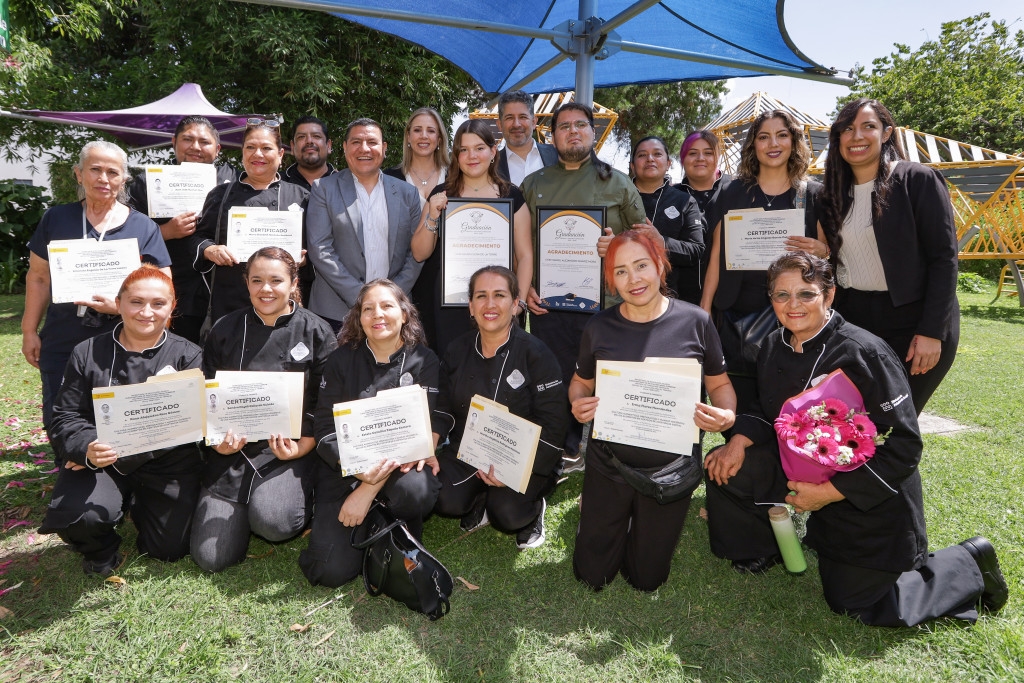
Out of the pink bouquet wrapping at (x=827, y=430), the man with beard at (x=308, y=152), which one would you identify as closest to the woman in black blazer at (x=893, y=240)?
the pink bouquet wrapping at (x=827, y=430)

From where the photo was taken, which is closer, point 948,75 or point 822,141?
point 822,141

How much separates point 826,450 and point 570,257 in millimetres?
1899

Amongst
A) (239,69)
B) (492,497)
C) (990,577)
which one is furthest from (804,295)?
(239,69)

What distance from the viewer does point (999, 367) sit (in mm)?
7773

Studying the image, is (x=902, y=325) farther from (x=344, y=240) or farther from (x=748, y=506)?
(x=344, y=240)

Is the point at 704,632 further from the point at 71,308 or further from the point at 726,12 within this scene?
the point at 726,12

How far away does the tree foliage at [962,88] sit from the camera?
2653cm

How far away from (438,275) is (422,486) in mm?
1451

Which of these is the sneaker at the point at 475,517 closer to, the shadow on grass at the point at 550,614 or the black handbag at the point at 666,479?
the shadow on grass at the point at 550,614

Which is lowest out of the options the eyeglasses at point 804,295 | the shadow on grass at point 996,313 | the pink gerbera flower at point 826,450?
the shadow on grass at point 996,313

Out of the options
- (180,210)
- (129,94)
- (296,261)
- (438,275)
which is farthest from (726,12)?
(129,94)

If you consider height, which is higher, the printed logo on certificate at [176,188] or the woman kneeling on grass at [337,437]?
the printed logo on certificate at [176,188]

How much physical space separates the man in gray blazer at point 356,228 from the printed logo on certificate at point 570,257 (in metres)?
0.95

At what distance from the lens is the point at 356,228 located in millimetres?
3961
